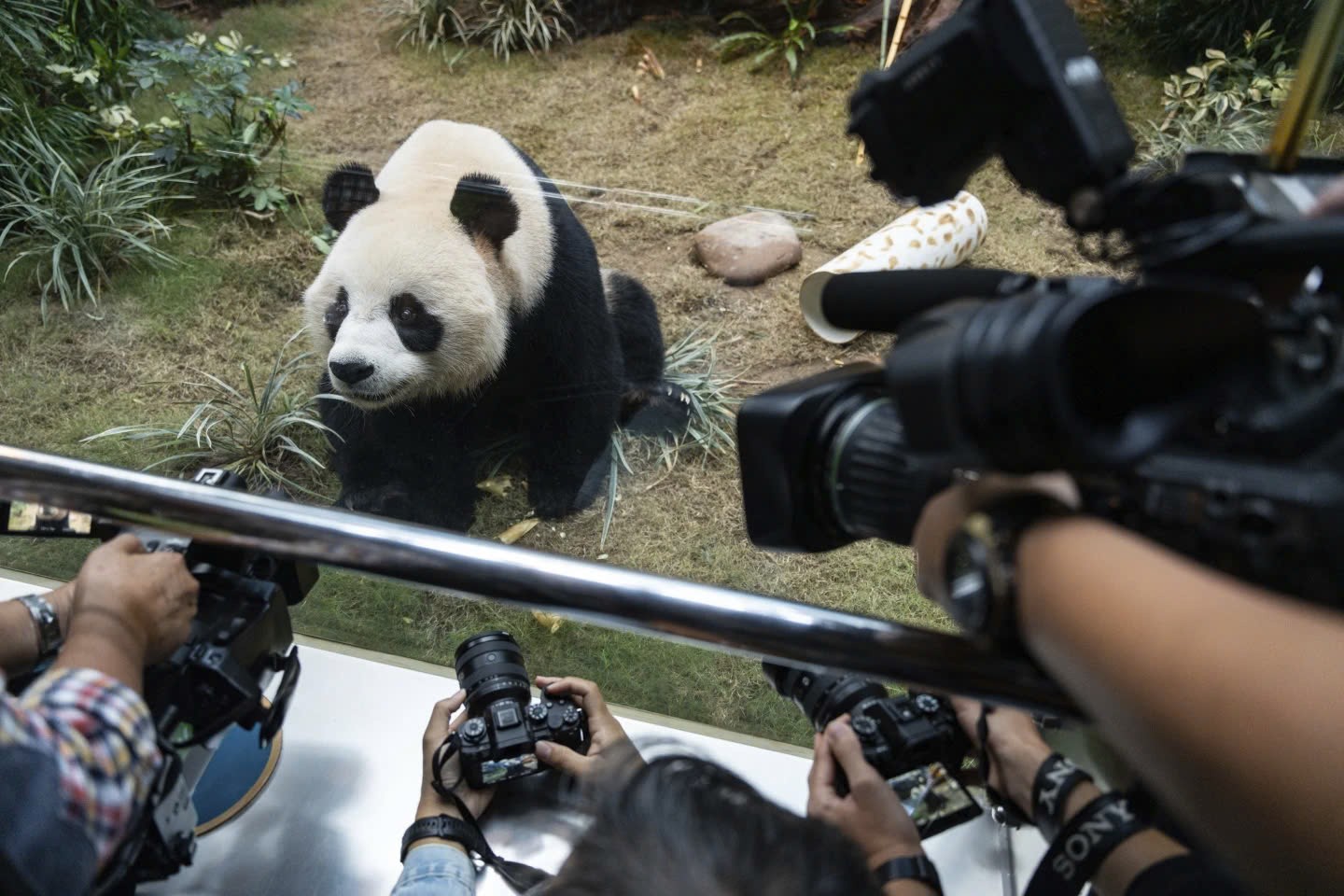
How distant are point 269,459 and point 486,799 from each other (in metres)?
1.13

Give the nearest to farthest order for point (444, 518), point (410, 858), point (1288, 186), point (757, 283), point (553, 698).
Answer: point (1288, 186), point (410, 858), point (553, 698), point (444, 518), point (757, 283)

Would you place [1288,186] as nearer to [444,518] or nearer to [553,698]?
[553,698]

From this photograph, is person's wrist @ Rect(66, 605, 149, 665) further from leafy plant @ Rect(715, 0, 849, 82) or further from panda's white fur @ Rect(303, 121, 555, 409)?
leafy plant @ Rect(715, 0, 849, 82)

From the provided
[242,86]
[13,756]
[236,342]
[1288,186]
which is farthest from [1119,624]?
[242,86]

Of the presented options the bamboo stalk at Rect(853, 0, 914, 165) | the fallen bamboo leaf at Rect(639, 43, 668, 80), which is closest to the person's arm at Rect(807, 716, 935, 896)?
the bamboo stalk at Rect(853, 0, 914, 165)

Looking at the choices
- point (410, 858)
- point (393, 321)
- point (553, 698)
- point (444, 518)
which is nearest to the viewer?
point (410, 858)

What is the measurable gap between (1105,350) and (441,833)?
26.3 inches

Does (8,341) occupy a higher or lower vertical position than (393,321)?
lower

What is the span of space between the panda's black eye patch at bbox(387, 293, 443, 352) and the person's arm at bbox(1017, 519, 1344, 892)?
1367 millimetres

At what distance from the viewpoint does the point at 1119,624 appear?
38cm

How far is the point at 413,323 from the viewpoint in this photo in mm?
1603

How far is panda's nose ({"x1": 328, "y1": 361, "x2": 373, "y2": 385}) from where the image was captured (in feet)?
5.20

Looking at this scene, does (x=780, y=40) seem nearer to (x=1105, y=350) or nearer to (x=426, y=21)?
(x=426, y=21)

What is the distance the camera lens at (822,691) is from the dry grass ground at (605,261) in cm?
66
